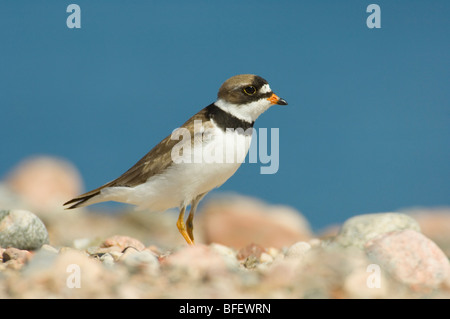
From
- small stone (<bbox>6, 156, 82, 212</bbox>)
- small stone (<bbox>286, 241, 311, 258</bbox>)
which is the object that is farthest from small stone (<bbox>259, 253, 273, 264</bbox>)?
small stone (<bbox>6, 156, 82, 212</bbox>)

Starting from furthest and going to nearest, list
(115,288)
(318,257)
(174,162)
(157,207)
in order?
1. (157,207)
2. (174,162)
3. (318,257)
4. (115,288)

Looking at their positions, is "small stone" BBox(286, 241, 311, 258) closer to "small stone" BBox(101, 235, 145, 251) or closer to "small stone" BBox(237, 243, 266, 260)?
"small stone" BBox(237, 243, 266, 260)

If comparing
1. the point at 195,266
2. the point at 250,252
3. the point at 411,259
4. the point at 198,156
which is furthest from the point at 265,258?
the point at 195,266

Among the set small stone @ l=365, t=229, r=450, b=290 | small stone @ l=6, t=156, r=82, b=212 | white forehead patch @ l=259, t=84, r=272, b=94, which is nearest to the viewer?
small stone @ l=365, t=229, r=450, b=290

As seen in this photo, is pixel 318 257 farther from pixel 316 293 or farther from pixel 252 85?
pixel 252 85

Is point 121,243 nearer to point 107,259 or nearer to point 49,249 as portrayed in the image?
point 49,249

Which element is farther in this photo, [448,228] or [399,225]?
[448,228]
